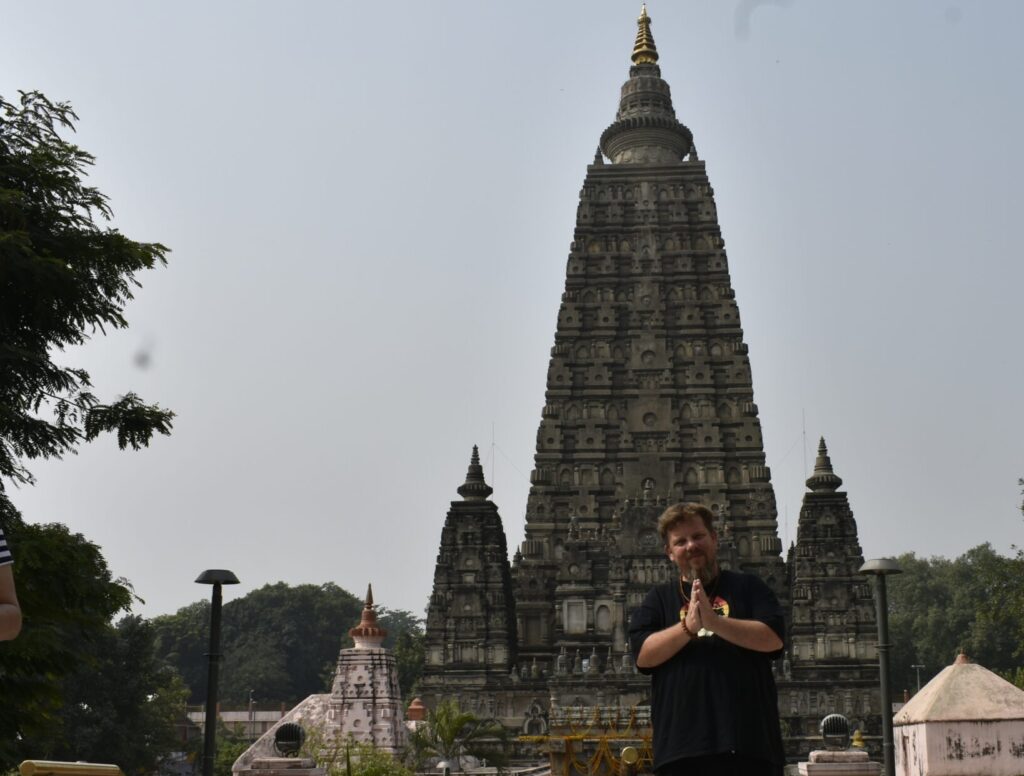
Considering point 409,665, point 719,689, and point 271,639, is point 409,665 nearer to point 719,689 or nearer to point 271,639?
point 271,639

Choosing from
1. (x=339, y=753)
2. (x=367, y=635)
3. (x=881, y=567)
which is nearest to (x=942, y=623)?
(x=367, y=635)

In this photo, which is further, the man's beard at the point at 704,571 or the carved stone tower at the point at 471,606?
the carved stone tower at the point at 471,606

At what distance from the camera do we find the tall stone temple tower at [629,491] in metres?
61.7

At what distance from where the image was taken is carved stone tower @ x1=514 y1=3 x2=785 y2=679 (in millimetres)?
63719

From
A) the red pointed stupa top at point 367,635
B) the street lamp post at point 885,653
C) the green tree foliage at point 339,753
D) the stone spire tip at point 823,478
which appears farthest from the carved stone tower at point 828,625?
the street lamp post at point 885,653

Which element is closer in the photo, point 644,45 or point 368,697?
point 368,697

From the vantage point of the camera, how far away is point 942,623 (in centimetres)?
9638

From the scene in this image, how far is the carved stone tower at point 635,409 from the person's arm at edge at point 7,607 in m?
56.4

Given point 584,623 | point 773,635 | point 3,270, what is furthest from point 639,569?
point 773,635

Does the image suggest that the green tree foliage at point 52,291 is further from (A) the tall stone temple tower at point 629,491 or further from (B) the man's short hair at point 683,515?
(A) the tall stone temple tower at point 629,491

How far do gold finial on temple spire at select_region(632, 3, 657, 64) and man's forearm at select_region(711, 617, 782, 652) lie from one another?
77887 mm

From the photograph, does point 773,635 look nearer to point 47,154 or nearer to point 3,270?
point 3,270

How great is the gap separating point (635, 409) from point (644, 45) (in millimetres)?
25765

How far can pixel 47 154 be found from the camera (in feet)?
64.8
